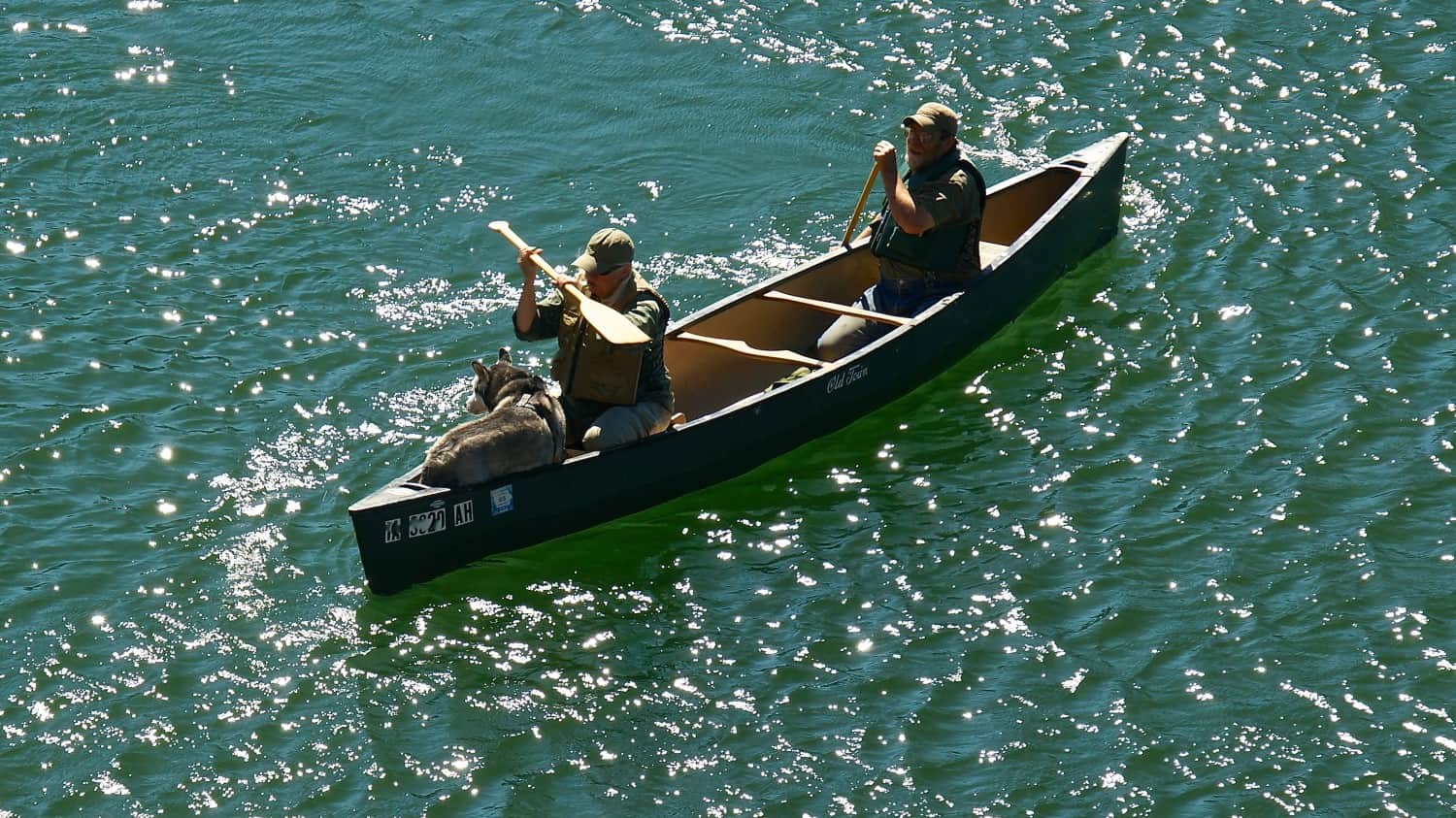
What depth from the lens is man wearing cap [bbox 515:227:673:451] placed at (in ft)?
33.7

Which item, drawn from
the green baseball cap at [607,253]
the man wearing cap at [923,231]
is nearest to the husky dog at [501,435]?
the green baseball cap at [607,253]

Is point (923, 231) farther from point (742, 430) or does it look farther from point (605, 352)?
point (605, 352)

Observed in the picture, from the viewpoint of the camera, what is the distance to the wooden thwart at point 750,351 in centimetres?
1169

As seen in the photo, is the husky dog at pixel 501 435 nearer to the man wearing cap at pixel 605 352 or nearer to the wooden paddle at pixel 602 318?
the man wearing cap at pixel 605 352

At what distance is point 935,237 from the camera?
40.0 feet

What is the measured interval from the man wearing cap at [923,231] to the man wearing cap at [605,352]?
1.98 meters

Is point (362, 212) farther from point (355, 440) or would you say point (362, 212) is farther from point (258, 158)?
point (355, 440)

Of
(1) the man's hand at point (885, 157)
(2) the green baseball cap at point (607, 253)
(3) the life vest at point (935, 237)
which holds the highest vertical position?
(1) the man's hand at point (885, 157)

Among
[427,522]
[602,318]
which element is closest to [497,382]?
[602,318]

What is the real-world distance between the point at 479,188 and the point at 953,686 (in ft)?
24.0

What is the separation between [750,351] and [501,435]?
2307mm

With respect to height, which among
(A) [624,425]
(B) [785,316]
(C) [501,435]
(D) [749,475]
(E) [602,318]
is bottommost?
(D) [749,475]

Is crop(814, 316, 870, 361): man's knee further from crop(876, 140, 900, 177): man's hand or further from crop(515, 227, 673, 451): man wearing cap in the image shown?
crop(515, 227, 673, 451): man wearing cap

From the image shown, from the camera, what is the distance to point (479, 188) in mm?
14977
